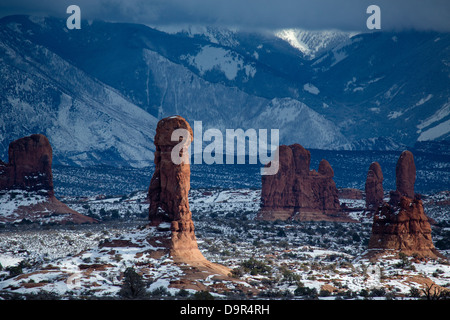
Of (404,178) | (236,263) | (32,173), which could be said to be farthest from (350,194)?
(236,263)

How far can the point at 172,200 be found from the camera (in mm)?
61469

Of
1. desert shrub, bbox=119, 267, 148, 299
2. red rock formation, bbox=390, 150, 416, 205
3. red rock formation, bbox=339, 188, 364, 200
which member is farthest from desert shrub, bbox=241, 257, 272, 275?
red rock formation, bbox=339, 188, 364, 200

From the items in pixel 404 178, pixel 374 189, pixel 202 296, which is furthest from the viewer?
pixel 374 189

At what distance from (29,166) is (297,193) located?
30494mm

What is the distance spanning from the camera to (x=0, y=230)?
94.0 metres

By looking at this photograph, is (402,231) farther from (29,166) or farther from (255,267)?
(29,166)

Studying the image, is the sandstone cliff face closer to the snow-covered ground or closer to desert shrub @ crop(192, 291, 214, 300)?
the snow-covered ground

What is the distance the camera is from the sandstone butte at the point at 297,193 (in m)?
120

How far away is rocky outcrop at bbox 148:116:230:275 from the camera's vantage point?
200ft

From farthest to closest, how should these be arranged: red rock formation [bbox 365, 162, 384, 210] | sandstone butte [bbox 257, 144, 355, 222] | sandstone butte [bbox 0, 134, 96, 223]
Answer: red rock formation [bbox 365, 162, 384, 210] → sandstone butte [bbox 257, 144, 355, 222] → sandstone butte [bbox 0, 134, 96, 223]

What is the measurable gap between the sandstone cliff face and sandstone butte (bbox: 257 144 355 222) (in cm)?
2569

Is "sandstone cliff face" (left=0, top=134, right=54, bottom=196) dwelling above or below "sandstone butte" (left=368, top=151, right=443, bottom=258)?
above

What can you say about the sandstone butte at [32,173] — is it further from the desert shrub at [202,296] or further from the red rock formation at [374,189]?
the desert shrub at [202,296]
